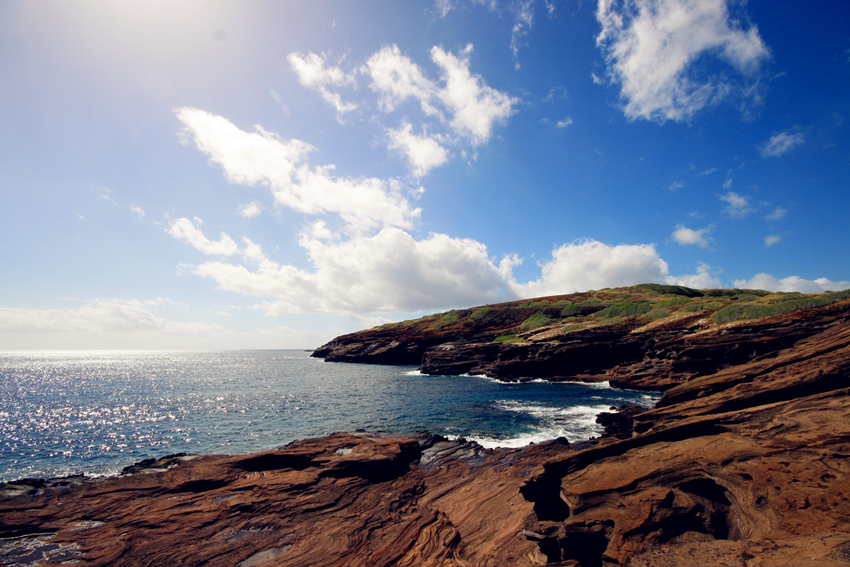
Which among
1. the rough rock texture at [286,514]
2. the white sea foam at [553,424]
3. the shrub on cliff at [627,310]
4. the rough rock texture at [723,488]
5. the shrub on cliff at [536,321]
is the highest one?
the shrub on cliff at [627,310]

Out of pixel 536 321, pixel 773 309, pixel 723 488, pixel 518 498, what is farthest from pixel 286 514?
pixel 536 321

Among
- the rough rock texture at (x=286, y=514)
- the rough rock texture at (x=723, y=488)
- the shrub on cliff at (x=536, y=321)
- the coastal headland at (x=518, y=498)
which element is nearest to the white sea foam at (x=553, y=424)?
the coastal headland at (x=518, y=498)

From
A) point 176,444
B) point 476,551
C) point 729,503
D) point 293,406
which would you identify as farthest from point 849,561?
point 293,406

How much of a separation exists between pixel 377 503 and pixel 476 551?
23.4 ft

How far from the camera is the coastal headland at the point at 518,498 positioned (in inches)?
368

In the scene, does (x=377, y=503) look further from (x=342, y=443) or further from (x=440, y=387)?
(x=440, y=387)

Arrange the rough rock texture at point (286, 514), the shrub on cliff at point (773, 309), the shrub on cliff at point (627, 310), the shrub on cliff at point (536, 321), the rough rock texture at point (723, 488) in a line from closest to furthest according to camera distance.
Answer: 1. the rough rock texture at point (723, 488)
2. the rough rock texture at point (286, 514)
3. the shrub on cliff at point (773, 309)
4. the shrub on cliff at point (627, 310)
5. the shrub on cliff at point (536, 321)

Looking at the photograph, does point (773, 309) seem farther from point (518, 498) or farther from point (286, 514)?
point (286, 514)

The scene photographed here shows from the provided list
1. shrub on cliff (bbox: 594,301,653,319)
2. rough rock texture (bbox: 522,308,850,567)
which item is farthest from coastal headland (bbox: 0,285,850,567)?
shrub on cliff (bbox: 594,301,653,319)

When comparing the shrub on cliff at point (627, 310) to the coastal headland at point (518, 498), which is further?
the shrub on cliff at point (627, 310)

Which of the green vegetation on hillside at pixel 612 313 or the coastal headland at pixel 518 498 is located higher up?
the green vegetation on hillside at pixel 612 313

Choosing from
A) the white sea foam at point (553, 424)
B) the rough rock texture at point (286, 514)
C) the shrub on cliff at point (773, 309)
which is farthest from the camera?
the shrub on cliff at point (773, 309)

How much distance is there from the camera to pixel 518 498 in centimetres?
1791

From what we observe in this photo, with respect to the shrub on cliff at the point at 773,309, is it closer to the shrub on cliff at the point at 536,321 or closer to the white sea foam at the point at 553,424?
the shrub on cliff at the point at 536,321
